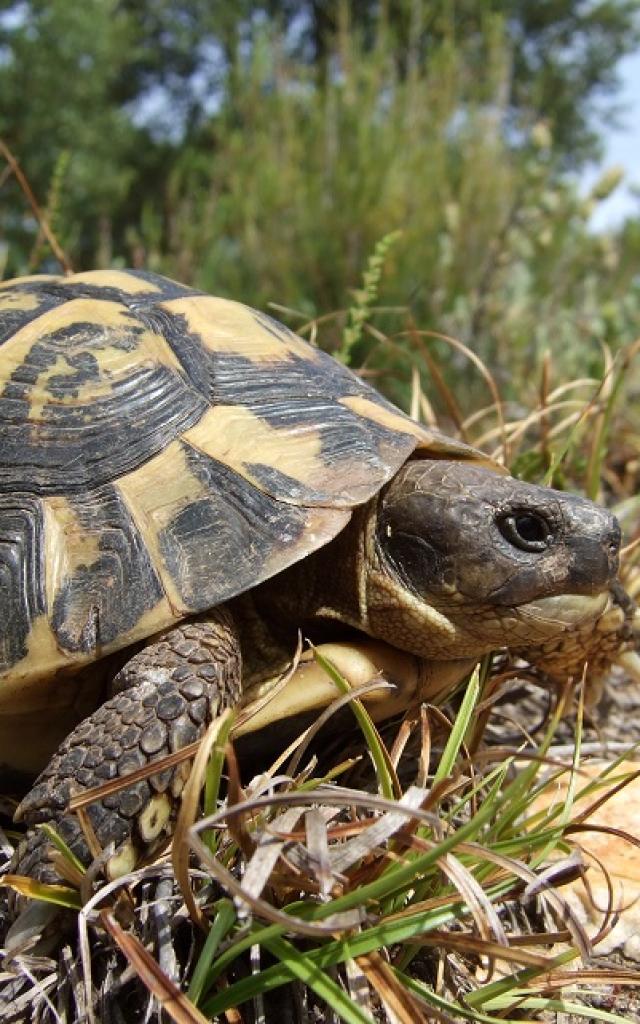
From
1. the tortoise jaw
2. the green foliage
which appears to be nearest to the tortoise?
the tortoise jaw

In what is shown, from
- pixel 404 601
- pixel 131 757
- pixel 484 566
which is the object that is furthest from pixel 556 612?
pixel 131 757

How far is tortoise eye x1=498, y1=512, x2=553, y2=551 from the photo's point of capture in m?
1.50

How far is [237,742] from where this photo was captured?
1.42 meters

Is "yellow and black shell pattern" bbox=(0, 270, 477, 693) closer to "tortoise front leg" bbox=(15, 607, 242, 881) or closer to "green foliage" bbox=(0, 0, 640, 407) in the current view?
"tortoise front leg" bbox=(15, 607, 242, 881)

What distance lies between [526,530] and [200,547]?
57 cm

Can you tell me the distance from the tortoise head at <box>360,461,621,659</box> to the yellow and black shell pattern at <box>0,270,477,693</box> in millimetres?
135

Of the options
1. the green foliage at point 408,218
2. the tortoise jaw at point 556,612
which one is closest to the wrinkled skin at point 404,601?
the tortoise jaw at point 556,612

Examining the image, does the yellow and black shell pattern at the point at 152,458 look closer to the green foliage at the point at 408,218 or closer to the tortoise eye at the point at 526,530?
the tortoise eye at the point at 526,530

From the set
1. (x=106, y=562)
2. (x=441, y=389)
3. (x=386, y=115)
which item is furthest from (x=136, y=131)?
(x=106, y=562)

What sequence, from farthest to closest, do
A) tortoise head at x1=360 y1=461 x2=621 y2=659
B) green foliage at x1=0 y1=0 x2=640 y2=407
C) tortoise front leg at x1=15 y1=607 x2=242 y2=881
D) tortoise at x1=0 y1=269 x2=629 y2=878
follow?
green foliage at x1=0 y1=0 x2=640 y2=407
tortoise head at x1=360 y1=461 x2=621 y2=659
tortoise at x1=0 y1=269 x2=629 y2=878
tortoise front leg at x1=15 y1=607 x2=242 y2=881

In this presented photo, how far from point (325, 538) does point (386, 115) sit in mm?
4511

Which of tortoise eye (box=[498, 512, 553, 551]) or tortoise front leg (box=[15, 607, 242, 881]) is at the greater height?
tortoise eye (box=[498, 512, 553, 551])

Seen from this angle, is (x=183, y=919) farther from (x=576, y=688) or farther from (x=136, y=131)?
(x=136, y=131)

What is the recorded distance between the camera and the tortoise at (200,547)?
1313 mm
